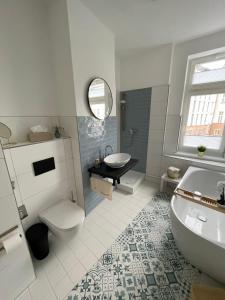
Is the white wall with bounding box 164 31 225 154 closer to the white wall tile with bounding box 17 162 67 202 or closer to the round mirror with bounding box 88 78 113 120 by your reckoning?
the round mirror with bounding box 88 78 113 120

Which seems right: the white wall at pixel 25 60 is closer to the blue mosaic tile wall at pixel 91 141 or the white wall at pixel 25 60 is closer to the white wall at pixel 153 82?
the blue mosaic tile wall at pixel 91 141

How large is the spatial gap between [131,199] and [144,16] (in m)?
2.51

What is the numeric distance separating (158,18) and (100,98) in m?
1.13

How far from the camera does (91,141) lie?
1.80 m

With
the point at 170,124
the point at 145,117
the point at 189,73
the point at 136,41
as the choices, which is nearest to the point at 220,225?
the point at 170,124

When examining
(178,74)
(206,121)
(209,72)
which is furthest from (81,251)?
(209,72)

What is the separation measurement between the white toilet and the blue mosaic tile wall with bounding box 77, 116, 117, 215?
1.27ft

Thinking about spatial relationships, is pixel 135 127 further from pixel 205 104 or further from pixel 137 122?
pixel 205 104

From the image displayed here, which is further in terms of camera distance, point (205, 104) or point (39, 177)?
point (205, 104)

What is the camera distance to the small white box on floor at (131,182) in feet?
8.07

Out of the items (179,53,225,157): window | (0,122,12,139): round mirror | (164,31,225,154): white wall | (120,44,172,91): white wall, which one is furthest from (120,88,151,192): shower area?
(0,122,12,139): round mirror

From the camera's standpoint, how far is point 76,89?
1.49 metres

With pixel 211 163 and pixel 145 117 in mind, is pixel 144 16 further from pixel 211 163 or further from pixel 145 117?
pixel 211 163

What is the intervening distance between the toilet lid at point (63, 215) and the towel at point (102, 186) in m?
0.37
